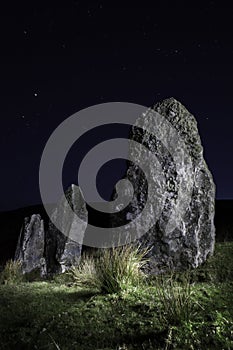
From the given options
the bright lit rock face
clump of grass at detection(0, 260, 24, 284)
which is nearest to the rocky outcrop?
clump of grass at detection(0, 260, 24, 284)

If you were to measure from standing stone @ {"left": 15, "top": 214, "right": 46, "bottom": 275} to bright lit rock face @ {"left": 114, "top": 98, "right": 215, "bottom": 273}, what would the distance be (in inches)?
166

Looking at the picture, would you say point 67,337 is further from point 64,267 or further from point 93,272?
point 64,267

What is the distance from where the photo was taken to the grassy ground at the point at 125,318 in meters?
4.52

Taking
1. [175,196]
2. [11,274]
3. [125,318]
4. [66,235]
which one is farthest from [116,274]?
[66,235]

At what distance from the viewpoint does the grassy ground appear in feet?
14.8

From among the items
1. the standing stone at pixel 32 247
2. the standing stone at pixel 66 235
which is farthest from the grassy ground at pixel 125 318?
the standing stone at pixel 32 247

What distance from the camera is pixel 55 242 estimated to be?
38.0ft

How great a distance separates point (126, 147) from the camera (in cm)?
880

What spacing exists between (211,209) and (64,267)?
4675 millimetres

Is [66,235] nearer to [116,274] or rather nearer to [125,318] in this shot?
[116,274]

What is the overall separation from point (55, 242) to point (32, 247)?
0.82 m

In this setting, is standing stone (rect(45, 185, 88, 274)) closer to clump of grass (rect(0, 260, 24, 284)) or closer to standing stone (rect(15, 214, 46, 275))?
standing stone (rect(15, 214, 46, 275))

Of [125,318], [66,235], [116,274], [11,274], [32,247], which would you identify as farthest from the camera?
[32,247]

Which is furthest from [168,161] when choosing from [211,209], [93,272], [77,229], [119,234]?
[77,229]
